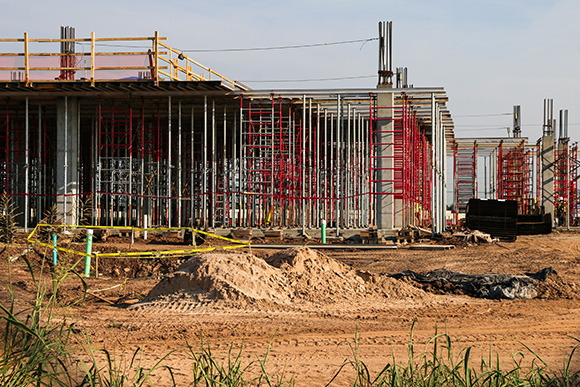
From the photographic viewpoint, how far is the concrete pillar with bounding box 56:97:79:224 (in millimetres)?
24344

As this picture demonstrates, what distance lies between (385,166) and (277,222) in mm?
8479

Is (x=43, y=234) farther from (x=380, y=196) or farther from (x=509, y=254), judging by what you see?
(x=509, y=254)

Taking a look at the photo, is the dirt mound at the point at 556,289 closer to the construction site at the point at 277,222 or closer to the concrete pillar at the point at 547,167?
the construction site at the point at 277,222

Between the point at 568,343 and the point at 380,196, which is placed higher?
the point at 380,196

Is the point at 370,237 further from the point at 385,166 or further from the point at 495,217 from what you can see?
the point at 495,217

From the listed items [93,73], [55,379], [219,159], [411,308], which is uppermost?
[93,73]

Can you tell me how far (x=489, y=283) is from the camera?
12.5 m

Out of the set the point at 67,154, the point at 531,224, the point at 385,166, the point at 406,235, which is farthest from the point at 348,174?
the point at 67,154

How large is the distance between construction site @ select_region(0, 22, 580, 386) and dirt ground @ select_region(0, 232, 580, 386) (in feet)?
0.16

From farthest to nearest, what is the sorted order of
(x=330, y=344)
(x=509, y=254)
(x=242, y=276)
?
(x=509, y=254) < (x=242, y=276) < (x=330, y=344)

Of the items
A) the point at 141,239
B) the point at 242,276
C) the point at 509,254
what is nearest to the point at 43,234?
the point at 141,239

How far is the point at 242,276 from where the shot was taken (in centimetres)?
1067

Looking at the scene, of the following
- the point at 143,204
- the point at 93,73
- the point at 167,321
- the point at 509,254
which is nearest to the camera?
the point at 167,321

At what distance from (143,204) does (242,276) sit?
17331mm
